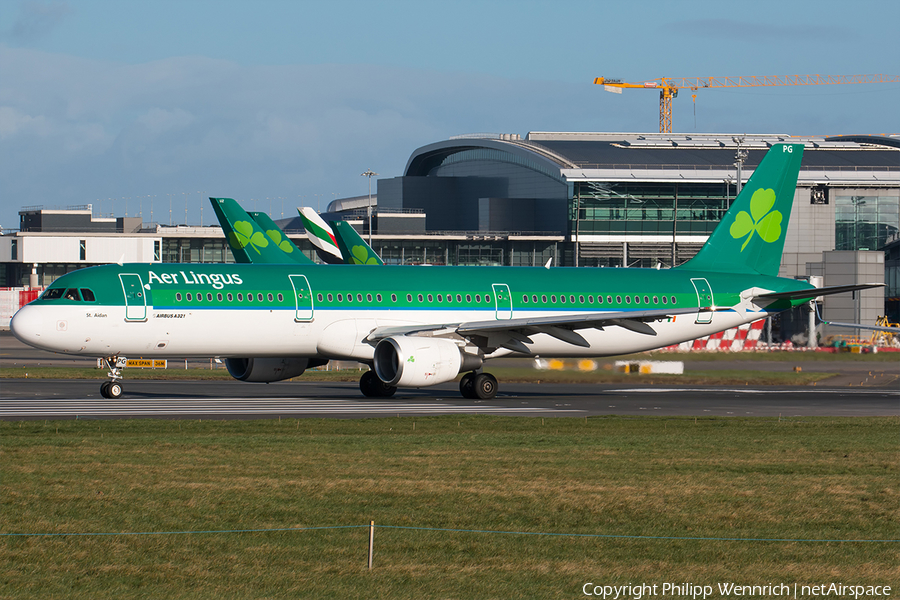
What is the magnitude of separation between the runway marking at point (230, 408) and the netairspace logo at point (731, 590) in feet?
63.2

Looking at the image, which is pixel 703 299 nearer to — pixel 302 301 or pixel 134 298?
pixel 302 301

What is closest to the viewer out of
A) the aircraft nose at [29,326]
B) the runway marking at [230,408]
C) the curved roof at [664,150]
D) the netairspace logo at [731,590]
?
the netairspace logo at [731,590]

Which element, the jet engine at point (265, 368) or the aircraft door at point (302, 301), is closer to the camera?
the aircraft door at point (302, 301)

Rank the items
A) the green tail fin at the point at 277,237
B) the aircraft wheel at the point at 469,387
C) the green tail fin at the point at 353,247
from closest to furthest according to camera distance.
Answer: the aircraft wheel at the point at 469,387 < the green tail fin at the point at 353,247 < the green tail fin at the point at 277,237

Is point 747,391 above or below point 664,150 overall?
below

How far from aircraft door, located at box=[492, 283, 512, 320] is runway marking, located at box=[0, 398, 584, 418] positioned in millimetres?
4939

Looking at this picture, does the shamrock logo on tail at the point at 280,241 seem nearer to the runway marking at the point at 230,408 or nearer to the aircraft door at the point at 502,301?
the aircraft door at the point at 502,301

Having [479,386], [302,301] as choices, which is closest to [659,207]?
[479,386]

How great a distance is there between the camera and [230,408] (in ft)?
102

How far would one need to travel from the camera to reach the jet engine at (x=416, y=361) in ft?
109

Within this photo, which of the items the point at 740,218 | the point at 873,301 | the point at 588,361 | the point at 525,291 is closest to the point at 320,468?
the point at 525,291

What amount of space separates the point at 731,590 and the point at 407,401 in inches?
971

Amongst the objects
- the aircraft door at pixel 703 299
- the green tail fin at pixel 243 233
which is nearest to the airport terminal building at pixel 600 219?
the green tail fin at pixel 243 233

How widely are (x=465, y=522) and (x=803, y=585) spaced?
15.1ft
